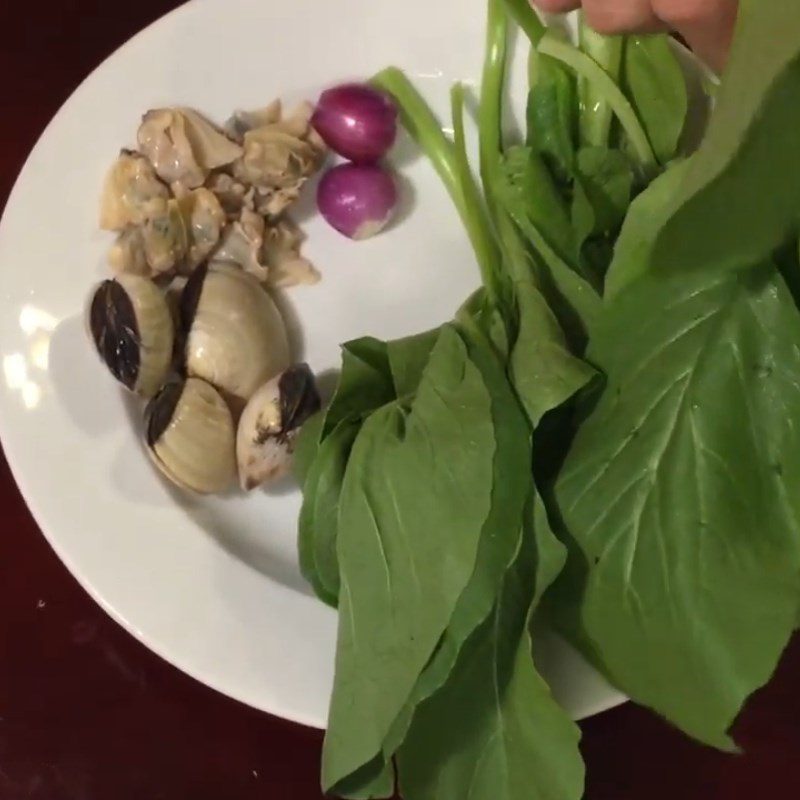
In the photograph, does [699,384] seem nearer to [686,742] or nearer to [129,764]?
[686,742]

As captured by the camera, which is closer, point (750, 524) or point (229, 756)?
point (750, 524)

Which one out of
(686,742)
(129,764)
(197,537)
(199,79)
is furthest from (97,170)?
(686,742)

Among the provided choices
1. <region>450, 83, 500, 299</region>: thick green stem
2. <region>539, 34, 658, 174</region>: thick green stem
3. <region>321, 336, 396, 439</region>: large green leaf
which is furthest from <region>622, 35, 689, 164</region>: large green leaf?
<region>321, 336, 396, 439</region>: large green leaf

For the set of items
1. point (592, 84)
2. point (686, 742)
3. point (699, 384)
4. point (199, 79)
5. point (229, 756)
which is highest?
point (199, 79)

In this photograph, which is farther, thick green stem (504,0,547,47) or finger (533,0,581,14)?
thick green stem (504,0,547,47)

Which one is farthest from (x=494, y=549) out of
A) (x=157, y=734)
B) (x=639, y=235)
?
(x=157, y=734)

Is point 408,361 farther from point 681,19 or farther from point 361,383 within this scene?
point 681,19

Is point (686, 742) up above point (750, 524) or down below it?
below

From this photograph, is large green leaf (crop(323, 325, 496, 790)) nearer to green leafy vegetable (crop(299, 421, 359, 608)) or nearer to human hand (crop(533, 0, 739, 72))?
green leafy vegetable (crop(299, 421, 359, 608))
